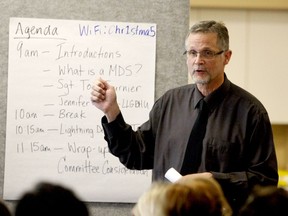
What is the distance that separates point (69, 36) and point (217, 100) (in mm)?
1224

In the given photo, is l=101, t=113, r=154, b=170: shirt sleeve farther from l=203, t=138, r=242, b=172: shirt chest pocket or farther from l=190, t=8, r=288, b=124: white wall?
l=190, t=8, r=288, b=124: white wall

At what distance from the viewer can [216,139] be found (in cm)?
210

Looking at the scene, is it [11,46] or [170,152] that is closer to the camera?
[170,152]

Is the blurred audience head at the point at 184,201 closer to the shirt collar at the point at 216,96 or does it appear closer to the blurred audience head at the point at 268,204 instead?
the blurred audience head at the point at 268,204

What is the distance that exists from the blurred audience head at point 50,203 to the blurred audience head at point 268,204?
351 mm

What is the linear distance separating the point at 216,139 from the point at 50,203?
1.08 m

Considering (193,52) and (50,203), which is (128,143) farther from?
(50,203)

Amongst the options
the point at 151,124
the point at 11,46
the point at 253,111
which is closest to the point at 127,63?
the point at 11,46

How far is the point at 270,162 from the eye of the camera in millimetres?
2059

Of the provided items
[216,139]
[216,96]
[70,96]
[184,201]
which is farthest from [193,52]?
[70,96]

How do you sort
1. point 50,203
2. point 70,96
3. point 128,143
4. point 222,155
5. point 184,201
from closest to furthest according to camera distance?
point 50,203 < point 184,201 < point 222,155 < point 128,143 < point 70,96

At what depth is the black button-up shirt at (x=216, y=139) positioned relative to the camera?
6.75 feet

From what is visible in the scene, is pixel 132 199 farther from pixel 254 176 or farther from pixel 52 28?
pixel 254 176

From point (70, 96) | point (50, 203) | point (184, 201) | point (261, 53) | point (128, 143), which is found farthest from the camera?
point (261, 53)
